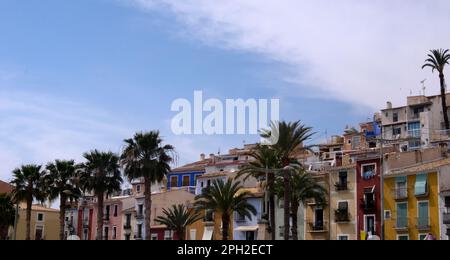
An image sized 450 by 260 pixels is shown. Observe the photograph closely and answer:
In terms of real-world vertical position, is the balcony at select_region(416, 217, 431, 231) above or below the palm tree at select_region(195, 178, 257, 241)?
below

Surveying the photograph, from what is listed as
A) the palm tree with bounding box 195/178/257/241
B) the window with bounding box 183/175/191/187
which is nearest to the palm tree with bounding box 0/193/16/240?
the window with bounding box 183/175/191/187

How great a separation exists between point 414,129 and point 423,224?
40.4 meters

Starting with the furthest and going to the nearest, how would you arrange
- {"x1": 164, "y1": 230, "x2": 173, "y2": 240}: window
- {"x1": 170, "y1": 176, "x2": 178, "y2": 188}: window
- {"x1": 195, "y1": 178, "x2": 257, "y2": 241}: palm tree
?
{"x1": 170, "y1": 176, "x2": 178, "y2": 188}: window, {"x1": 164, "y1": 230, "x2": 173, "y2": 240}: window, {"x1": 195, "y1": 178, "x2": 257, "y2": 241}: palm tree

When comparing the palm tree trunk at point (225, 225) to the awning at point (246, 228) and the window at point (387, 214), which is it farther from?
the window at point (387, 214)

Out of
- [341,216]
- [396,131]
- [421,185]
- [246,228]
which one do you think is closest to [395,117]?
[396,131]

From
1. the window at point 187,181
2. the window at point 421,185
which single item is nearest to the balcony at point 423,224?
the window at point 421,185

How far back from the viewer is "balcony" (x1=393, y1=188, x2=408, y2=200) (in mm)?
65688

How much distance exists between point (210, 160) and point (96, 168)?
3333cm

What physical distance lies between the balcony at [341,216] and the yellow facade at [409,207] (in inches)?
159

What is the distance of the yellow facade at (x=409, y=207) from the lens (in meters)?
63.2

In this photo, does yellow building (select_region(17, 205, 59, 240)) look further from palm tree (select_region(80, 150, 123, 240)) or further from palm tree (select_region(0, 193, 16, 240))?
palm tree (select_region(80, 150, 123, 240))

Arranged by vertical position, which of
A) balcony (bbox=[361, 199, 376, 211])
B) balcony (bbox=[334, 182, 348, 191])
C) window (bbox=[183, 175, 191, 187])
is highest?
window (bbox=[183, 175, 191, 187])

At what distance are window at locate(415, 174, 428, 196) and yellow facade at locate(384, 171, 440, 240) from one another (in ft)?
0.67
